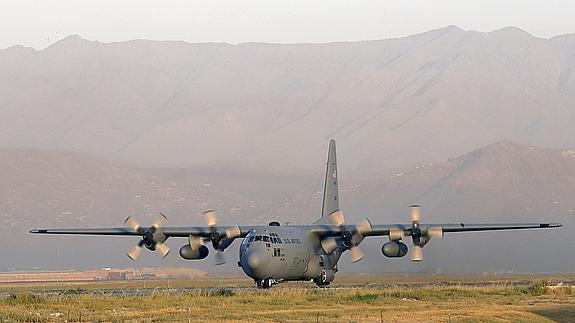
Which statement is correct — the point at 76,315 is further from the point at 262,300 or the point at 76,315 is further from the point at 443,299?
the point at 443,299

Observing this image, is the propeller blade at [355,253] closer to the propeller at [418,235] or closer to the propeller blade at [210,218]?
the propeller at [418,235]

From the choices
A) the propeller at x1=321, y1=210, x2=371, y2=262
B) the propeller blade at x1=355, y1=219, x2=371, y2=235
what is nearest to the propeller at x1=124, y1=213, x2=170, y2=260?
the propeller at x1=321, y1=210, x2=371, y2=262

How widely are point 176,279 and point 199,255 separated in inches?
1521

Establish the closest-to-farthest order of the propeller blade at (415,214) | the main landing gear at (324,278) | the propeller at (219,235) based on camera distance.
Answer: the propeller blade at (415,214)
the propeller at (219,235)
the main landing gear at (324,278)

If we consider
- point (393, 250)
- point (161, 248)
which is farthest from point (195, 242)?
point (393, 250)

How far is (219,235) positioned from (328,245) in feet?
21.0

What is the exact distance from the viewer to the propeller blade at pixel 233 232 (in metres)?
66.9

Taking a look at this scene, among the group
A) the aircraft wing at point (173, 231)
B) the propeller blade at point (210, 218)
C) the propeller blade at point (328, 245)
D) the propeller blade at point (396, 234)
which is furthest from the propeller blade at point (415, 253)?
the propeller blade at point (210, 218)

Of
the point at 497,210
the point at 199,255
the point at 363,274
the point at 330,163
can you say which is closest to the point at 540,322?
the point at 199,255

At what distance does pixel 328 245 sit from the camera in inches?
2643

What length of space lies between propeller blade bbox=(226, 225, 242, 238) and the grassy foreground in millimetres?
7599

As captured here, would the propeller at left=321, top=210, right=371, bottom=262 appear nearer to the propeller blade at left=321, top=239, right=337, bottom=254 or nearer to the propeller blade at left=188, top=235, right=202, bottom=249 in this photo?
the propeller blade at left=321, top=239, right=337, bottom=254

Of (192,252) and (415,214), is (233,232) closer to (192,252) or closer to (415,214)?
(192,252)

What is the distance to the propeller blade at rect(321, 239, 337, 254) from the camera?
67.1 metres
